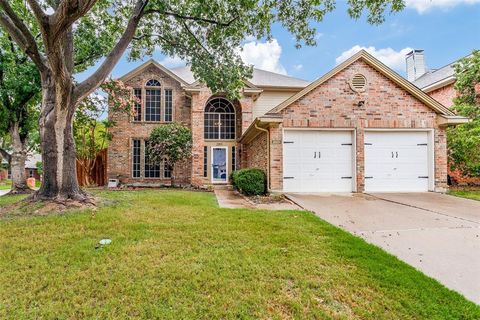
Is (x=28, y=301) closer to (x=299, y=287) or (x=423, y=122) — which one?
(x=299, y=287)

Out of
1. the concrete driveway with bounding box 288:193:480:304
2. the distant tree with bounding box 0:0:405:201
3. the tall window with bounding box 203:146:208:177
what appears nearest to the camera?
the concrete driveway with bounding box 288:193:480:304

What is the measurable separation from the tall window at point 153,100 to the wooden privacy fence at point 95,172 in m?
3.34

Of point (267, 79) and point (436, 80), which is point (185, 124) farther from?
point (436, 80)

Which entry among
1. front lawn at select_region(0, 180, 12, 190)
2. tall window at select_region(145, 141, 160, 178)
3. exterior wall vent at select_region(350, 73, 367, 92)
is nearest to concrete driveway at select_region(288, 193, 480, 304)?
exterior wall vent at select_region(350, 73, 367, 92)

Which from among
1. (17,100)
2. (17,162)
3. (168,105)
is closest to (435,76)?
(168,105)

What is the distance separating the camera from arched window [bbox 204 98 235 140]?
1527cm

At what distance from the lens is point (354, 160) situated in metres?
10.2

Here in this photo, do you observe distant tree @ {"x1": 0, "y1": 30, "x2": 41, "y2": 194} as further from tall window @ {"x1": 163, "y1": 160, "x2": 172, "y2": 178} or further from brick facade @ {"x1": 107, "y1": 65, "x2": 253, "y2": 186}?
tall window @ {"x1": 163, "y1": 160, "x2": 172, "y2": 178}

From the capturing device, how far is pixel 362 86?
10211mm

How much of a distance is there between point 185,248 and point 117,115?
13027mm

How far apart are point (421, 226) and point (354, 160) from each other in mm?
4963

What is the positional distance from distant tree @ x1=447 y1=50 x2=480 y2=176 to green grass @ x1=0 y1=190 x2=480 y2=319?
10832 millimetres

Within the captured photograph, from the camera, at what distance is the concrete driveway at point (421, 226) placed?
354cm

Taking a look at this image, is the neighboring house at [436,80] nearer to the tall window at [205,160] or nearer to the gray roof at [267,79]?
the gray roof at [267,79]
